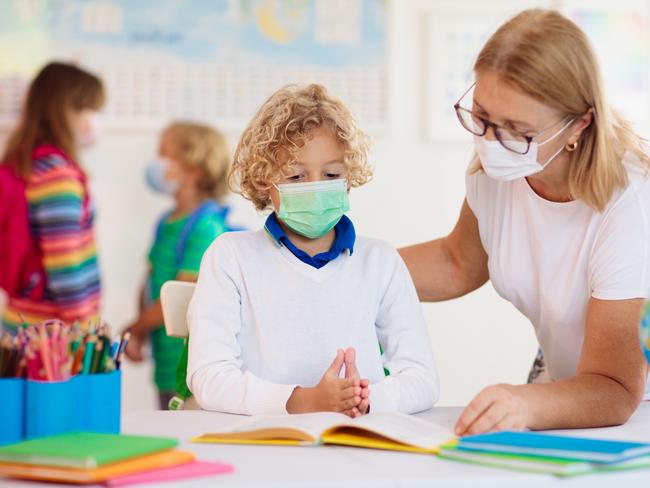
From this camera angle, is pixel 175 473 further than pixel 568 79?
No

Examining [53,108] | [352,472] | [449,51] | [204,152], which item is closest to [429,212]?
[449,51]

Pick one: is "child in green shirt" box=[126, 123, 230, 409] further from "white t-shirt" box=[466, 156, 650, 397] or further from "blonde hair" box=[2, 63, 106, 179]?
"white t-shirt" box=[466, 156, 650, 397]

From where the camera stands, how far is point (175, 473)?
38.1 inches

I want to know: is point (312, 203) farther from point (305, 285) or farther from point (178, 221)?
point (178, 221)

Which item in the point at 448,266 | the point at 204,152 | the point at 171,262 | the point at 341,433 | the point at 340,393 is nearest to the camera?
the point at 341,433

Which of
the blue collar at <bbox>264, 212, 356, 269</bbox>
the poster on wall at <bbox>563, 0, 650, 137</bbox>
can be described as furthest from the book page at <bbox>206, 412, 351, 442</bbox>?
the poster on wall at <bbox>563, 0, 650, 137</bbox>

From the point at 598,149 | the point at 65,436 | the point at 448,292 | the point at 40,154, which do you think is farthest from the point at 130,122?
the point at 65,436

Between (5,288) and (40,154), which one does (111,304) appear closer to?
(5,288)

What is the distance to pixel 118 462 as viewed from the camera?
969mm

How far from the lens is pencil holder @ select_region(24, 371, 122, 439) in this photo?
110 cm

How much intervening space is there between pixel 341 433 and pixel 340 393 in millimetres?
150

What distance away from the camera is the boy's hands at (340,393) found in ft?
4.32

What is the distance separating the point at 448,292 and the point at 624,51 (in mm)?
2111

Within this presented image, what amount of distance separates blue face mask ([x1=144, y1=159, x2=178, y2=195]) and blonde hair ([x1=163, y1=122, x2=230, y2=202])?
52 mm
